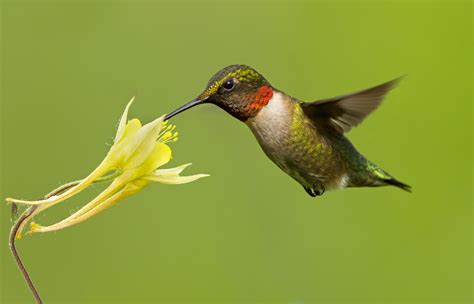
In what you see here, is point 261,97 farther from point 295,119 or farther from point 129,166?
point 129,166

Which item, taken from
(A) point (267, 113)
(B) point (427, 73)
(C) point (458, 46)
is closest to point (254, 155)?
(B) point (427, 73)

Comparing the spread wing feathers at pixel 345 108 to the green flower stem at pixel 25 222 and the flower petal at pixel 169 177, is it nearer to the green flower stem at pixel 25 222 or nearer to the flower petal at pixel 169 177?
the flower petal at pixel 169 177

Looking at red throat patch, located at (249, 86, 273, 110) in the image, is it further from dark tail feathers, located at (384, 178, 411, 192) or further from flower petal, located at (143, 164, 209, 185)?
dark tail feathers, located at (384, 178, 411, 192)

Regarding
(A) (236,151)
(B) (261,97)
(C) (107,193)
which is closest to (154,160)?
(C) (107,193)

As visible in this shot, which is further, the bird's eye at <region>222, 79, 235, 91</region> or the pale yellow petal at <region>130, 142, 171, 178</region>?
Answer: the bird's eye at <region>222, 79, 235, 91</region>

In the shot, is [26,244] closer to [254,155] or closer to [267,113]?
[254,155]

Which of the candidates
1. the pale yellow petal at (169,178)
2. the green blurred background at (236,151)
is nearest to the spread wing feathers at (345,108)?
the pale yellow petal at (169,178)

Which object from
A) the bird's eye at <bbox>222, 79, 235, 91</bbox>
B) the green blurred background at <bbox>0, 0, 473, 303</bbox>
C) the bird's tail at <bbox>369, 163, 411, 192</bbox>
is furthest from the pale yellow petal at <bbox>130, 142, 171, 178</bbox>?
the green blurred background at <bbox>0, 0, 473, 303</bbox>
